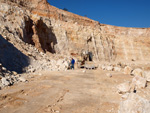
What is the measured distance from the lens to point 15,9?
62.3 ft

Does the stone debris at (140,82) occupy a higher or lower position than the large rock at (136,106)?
lower

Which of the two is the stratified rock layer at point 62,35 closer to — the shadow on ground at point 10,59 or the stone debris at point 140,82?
the shadow on ground at point 10,59

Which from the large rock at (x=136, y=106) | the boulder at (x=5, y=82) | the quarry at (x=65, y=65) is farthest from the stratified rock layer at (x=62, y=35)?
the large rock at (x=136, y=106)

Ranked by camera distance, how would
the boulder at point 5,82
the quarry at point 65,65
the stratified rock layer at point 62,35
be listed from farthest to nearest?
the stratified rock layer at point 62,35 → the boulder at point 5,82 → the quarry at point 65,65

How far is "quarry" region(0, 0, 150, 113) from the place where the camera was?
343 centimetres

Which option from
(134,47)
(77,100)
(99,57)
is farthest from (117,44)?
(77,100)

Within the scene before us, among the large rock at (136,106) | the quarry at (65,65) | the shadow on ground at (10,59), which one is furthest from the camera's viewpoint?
the shadow on ground at (10,59)

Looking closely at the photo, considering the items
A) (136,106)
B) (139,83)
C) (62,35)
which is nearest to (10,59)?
(139,83)

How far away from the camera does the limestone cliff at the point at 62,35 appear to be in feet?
62.1

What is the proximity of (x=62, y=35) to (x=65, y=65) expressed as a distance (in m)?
16.7

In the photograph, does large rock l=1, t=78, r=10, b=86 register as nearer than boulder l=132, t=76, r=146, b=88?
Yes

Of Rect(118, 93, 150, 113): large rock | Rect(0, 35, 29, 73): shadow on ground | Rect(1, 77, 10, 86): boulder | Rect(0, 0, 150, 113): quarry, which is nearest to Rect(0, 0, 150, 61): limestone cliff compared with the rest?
Rect(0, 0, 150, 113): quarry

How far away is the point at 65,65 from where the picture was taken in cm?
1287

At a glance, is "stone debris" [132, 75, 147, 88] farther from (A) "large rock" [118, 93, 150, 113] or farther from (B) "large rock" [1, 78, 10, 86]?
(B) "large rock" [1, 78, 10, 86]
